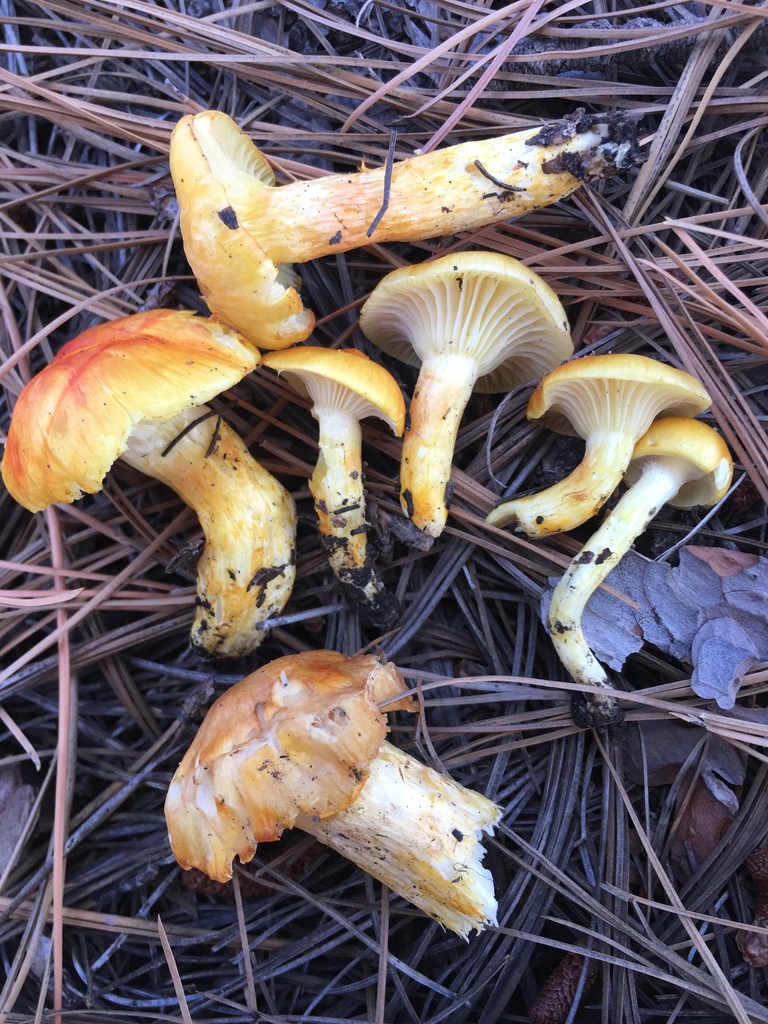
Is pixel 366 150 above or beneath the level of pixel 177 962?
above

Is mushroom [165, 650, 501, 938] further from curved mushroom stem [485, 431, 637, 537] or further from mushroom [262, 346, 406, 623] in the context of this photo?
curved mushroom stem [485, 431, 637, 537]

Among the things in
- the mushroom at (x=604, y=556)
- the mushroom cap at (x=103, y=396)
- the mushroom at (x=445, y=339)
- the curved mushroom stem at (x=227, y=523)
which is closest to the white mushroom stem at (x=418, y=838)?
the mushroom at (x=604, y=556)

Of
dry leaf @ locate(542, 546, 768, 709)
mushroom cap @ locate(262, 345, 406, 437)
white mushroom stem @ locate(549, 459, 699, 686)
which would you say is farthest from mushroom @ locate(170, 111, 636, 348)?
dry leaf @ locate(542, 546, 768, 709)

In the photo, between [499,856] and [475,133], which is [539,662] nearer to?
[499,856]

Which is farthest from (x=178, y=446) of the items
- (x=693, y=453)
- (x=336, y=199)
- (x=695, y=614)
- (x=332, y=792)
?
(x=695, y=614)

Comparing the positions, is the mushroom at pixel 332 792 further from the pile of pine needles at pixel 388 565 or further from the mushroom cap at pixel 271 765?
the pile of pine needles at pixel 388 565

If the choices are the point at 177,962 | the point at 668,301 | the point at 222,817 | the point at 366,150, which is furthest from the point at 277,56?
the point at 177,962

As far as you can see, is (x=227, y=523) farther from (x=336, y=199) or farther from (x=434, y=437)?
(x=336, y=199)
